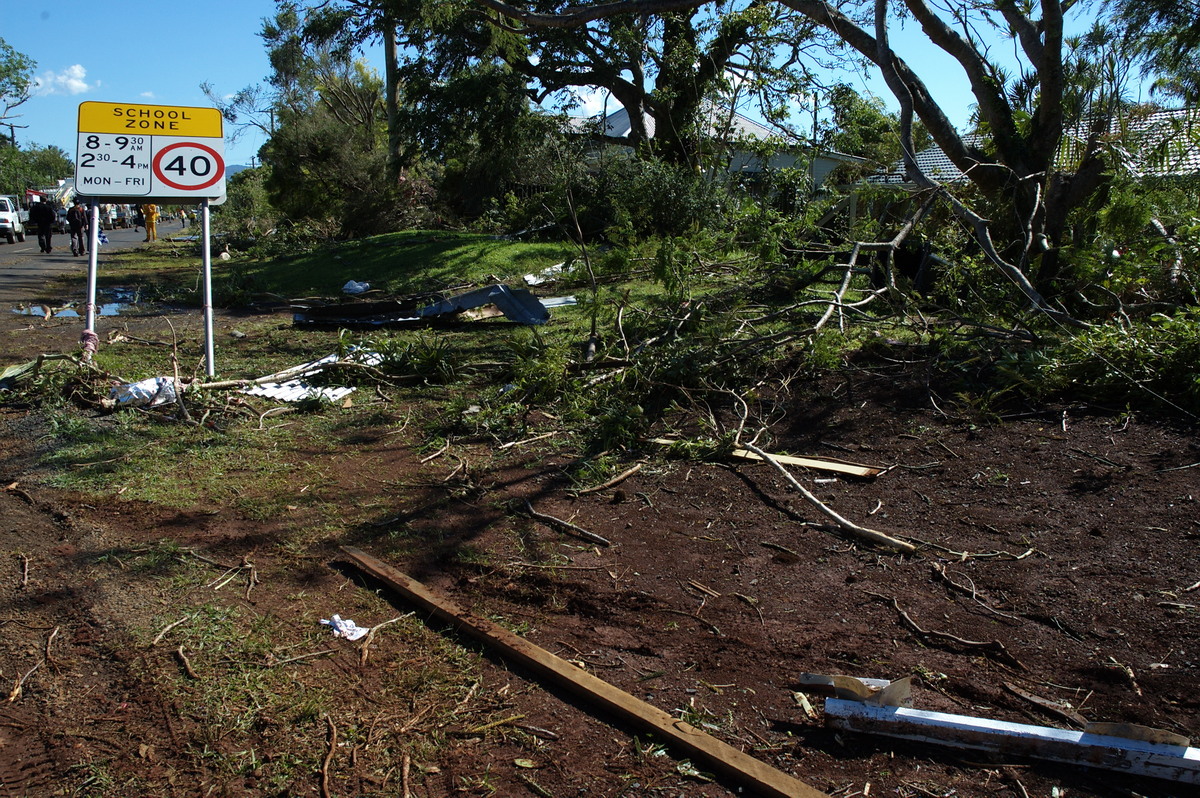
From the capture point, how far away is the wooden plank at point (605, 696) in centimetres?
252

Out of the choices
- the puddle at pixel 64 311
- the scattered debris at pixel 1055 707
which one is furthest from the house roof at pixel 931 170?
the puddle at pixel 64 311

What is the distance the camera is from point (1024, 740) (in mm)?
2598

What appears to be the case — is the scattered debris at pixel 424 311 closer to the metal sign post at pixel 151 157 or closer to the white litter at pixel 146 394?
the metal sign post at pixel 151 157

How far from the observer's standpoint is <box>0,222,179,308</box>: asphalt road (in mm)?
14320

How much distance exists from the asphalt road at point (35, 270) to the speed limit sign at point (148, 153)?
7.08 metres

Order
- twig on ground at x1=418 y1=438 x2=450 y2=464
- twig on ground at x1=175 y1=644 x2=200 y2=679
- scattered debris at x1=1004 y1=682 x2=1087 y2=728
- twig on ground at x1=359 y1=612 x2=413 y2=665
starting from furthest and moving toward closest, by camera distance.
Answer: twig on ground at x1=418 y1=438 x2=450 y2=464 < twig on ground at x1=359 y1=612 x2=413 y2=665 < twig on ground at x1=175 y1=644 x2=200 y2=679 < scattered debris at x1=1004 y1=682 x2=1087 y2=728

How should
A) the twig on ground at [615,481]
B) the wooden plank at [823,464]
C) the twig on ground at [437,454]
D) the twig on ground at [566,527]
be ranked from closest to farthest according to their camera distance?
the twig on ground at [566,527] < the wooden plank at [823,464] < the twig on ground at [615,481] < the twig on ground at [437,454]

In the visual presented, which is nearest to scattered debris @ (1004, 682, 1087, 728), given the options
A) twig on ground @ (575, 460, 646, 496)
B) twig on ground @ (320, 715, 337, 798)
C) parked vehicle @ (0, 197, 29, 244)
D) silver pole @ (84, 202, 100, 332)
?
twig on ground @ (320, 715, 337, 798)

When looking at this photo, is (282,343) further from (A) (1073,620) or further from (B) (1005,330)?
(A) (1073,620)

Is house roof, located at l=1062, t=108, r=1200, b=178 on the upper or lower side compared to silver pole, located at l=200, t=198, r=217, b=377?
upper

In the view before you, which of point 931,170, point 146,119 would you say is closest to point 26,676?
point 146,119

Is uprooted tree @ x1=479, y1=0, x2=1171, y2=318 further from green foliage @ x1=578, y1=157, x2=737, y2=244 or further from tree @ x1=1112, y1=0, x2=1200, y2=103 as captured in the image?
green foliage @ x1=578, y1=157, x2=737, y2=244

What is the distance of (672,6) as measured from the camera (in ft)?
31.1

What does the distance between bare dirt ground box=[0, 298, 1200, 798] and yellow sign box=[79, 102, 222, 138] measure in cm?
332
